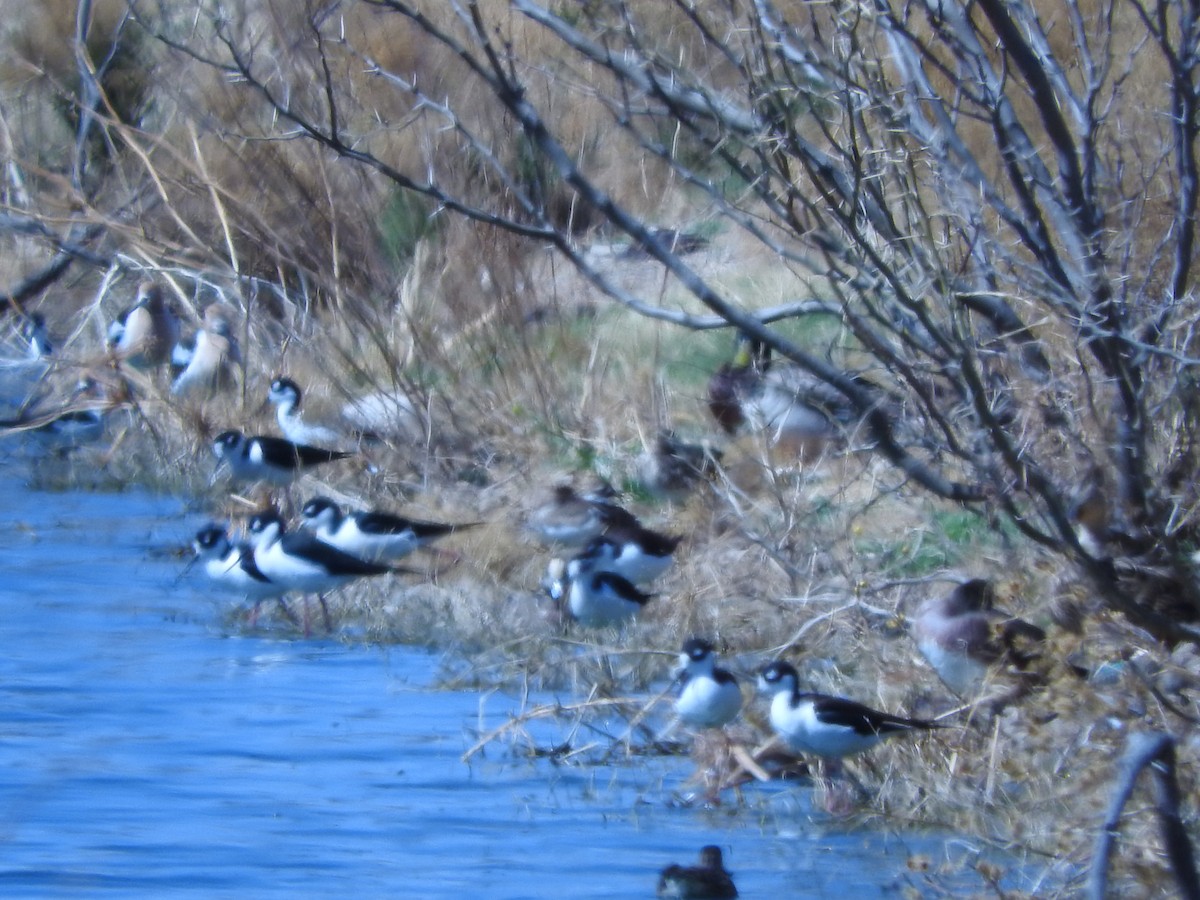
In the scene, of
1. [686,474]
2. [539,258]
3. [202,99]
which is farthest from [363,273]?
[202,99]

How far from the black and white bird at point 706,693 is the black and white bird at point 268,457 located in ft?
14.4

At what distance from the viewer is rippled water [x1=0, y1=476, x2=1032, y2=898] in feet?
16.7

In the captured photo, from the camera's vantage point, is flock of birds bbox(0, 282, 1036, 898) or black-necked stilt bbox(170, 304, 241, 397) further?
black-necked stilt bbox(170, 304, 241, 397)

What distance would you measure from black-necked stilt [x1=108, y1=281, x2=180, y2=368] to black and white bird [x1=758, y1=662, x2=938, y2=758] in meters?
7.91

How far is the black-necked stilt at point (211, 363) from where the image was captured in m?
12.0

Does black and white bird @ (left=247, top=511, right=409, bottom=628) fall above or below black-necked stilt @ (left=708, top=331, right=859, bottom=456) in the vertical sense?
below

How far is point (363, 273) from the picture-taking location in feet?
35.2

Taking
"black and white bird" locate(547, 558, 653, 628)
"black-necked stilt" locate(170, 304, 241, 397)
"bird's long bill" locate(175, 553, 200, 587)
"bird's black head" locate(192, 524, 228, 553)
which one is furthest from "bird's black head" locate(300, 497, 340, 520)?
"black-necked stilt" locate(170, 304, 241, 397)

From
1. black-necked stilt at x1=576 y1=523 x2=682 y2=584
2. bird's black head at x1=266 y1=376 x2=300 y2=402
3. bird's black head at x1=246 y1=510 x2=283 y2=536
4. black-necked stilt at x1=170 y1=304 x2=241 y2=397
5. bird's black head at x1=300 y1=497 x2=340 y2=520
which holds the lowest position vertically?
black-necked stilt at x1=576 y1=523 x2=682 y2=584

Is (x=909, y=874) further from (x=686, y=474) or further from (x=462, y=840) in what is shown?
(x=686, y=474)

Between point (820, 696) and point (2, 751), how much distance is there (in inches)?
105

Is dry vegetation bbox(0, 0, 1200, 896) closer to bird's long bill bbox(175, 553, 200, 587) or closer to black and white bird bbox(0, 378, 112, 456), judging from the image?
black and white bird bbox(0, 378, 112, 456)

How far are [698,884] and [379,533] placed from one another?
3.95 meters

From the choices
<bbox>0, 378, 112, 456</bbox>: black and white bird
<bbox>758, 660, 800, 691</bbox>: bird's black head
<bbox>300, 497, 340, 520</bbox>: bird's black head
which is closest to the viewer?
<bbox>758, 660, 800, 691</bbox>: bird's black head
